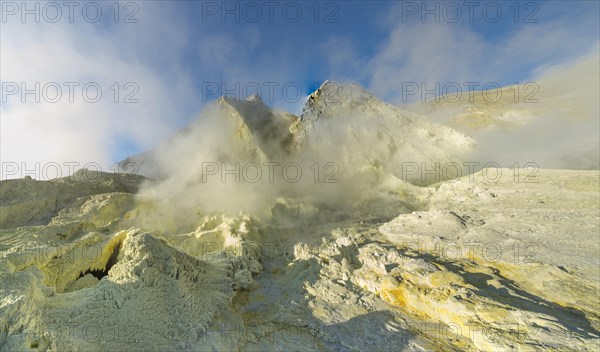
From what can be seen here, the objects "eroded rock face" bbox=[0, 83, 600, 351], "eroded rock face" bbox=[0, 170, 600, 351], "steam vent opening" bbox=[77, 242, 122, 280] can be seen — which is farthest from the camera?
"steam vent opening" bbox=[77, 242, 122, 280]

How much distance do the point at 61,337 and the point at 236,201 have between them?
730cm

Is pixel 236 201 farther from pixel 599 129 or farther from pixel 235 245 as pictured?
pixel 599 129

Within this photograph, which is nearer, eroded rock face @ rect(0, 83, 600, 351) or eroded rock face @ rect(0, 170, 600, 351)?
eroded rock face @ rect(0, 170, 600, 351)

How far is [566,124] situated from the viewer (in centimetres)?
1237

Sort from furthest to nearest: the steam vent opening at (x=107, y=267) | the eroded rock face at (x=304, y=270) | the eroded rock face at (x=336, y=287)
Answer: the steam vent opening at (x=107, y=267) < the eroded rock face at (x=304, y=270) < the eroded rock face at (x=336, y=287)

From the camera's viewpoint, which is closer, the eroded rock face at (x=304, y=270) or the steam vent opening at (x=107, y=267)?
the eroded rock face at (x=304, y=270)

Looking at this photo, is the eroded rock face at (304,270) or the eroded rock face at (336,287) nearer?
the eroded rock face at (336,287)

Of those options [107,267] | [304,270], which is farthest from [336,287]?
[107,267]

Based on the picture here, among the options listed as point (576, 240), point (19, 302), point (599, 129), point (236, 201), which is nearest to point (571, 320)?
point (576, 240)

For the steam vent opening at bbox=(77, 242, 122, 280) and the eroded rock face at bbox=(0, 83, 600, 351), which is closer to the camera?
the eroded rock face at bbox=(0, 83, 600, 351)

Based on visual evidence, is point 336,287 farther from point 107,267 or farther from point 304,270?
point 107,267

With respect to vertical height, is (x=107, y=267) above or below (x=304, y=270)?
above

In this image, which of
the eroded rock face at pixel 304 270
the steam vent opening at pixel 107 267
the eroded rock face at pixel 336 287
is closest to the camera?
the eroded rock face at pixel 336 287

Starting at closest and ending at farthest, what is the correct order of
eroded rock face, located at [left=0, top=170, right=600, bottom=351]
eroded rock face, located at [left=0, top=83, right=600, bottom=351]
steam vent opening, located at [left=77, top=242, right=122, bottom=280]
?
1. eroded rock face, located at [left=0, top=170, right=600, bottom=351]
2. eroded rock face, located at [left=0, top=83, right=600, bottom=351]
3. steam vent opening, located at [left=77, top=242, right=122, bottom=280]
